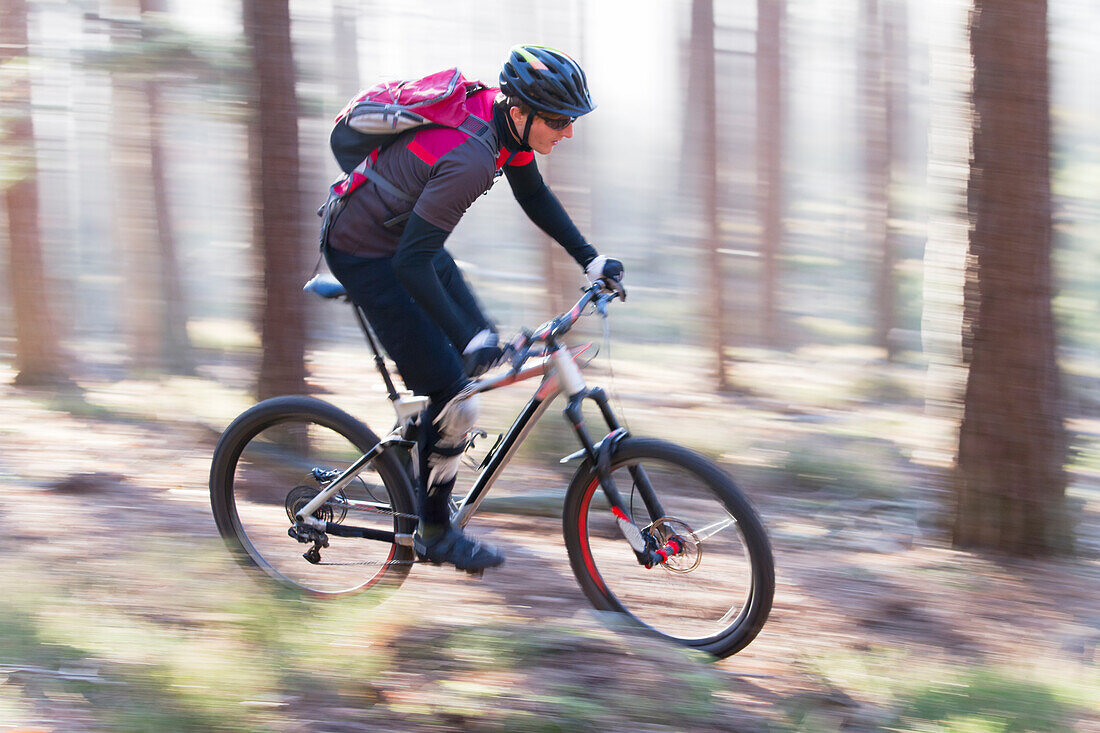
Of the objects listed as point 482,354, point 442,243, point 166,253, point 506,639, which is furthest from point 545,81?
point 166,253

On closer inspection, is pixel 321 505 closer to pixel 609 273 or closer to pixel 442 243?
pixel 442 243

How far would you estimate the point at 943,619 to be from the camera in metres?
3.76

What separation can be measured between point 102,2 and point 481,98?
15.4 ft

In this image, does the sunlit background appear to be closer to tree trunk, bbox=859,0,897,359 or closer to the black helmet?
tree trunk, bbox=859,0,897,359

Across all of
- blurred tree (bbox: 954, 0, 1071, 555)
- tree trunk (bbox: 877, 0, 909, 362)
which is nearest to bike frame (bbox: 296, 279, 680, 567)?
blurred tree (bbox: 954, 0, 1071, 555)

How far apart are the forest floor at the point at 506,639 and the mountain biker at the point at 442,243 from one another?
51 centimetres

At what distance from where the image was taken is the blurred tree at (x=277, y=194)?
5.48m

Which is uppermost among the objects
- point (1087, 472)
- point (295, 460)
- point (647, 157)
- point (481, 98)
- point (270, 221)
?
point (647, 157)

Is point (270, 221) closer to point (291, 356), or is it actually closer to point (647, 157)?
point (291, 356)

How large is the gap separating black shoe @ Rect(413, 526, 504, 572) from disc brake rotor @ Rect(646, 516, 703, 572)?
2.10ft

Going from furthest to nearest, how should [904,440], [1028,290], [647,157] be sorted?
1. [647,157]
2. [904,440]
3. [1028,290]

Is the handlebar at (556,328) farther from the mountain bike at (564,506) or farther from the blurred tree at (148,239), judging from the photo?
the blurred tree at (148,239)

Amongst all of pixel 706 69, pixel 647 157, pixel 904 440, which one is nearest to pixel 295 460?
pixel 904 440

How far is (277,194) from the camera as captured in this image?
5527mm
